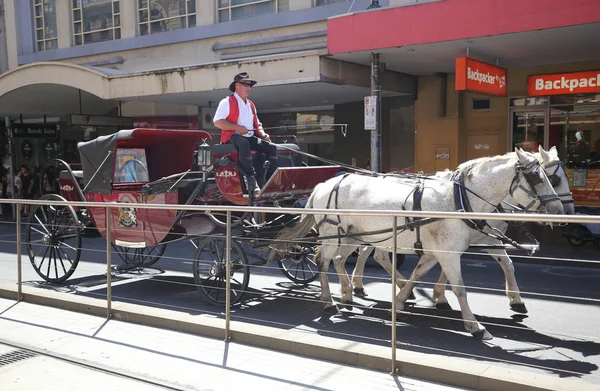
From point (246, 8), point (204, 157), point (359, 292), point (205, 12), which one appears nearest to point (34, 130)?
point (205, 12)

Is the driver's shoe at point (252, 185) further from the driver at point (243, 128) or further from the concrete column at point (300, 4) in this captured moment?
the concrete column at point (300, 4)

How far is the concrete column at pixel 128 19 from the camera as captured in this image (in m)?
21.2

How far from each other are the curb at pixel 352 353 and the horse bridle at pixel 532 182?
2116mm

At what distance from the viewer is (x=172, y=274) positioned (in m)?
10.3

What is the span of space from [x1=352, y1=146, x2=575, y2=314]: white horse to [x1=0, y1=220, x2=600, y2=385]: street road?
0.56 ft

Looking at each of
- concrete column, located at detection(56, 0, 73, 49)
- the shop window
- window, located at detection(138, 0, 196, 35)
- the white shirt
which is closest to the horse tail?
the white shirt

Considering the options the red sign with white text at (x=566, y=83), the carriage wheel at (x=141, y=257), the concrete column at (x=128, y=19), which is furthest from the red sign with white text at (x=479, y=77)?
the concrete column at (x=128, y=19)

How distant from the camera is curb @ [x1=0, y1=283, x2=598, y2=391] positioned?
14.1 feet

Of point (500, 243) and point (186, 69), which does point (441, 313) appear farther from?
point (186, 69)

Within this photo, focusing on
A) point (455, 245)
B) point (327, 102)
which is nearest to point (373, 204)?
point (455, 245)

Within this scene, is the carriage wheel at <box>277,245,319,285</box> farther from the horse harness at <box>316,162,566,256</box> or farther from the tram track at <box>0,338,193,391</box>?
the tram track at <box>0,338,193,391</box>

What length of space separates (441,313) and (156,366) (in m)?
3.68

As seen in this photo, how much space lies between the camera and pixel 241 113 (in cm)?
828

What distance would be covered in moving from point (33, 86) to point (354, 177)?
13.8m
